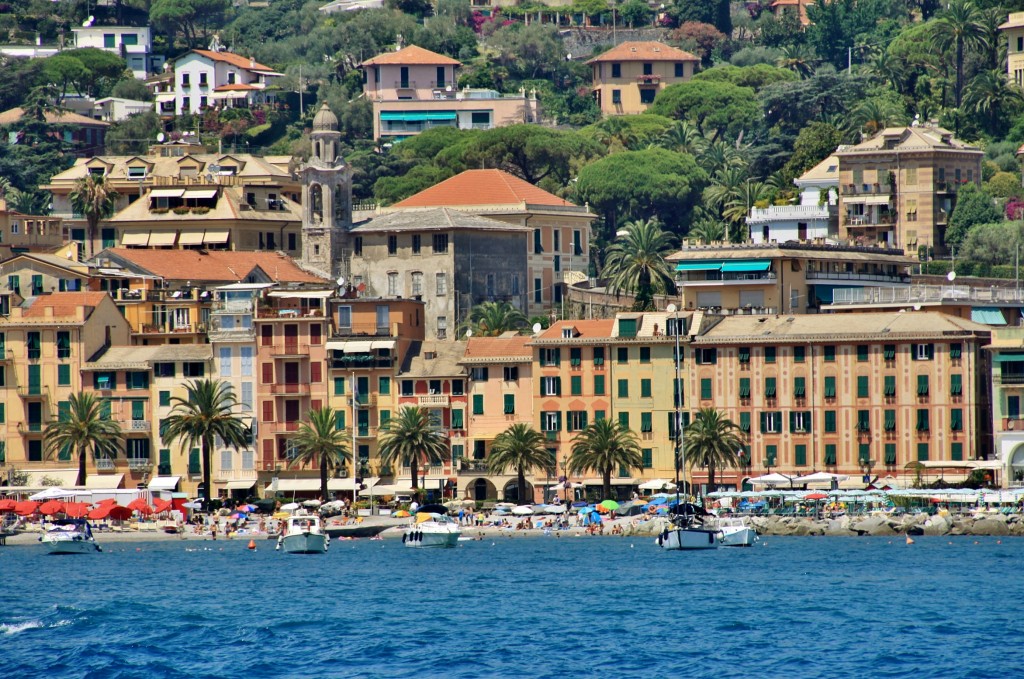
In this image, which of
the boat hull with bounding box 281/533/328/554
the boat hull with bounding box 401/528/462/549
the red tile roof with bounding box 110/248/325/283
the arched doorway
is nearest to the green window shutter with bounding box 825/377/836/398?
the arched doorway

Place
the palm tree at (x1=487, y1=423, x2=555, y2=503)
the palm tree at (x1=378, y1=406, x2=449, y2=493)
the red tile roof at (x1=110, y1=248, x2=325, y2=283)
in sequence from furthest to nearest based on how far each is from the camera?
the red tile roof at (x1=110, y1=248, x2=325, y2=283) → the palm tree at (x1=378, y1=406, x2=449, y2=493) → the palm tree at (x1=487, y1=423, x2=555, y2=503)

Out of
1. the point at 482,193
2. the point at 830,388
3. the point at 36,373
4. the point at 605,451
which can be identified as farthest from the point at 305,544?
the point at 482,193

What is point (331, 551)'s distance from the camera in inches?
4833

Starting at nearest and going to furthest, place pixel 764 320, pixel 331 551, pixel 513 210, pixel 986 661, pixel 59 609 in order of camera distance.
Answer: pixel 986 661 → pixel 59 609 → pixel 331 551 → pixel 764 320 → pixel 513 210

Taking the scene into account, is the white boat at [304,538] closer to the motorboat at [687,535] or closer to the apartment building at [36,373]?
the motorboat at [687,535]

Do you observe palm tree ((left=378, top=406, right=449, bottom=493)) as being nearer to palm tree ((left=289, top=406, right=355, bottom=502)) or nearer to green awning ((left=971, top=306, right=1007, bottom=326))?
palm tree ((left=289, top=406, right=355, bottom=502))

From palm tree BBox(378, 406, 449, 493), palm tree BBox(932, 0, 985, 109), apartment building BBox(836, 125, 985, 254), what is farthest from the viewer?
palm tree BBox(932, 0, 985, 109)

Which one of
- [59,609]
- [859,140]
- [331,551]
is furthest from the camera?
[859,140]

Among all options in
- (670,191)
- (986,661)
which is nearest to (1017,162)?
(670,191)

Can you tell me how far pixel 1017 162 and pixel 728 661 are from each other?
105 meters

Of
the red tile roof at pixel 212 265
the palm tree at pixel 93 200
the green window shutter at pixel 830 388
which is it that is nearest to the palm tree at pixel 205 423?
the red tile roof at pixel 212 265

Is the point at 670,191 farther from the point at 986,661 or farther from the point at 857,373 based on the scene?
the point at 986,661

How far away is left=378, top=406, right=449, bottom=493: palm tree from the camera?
130m

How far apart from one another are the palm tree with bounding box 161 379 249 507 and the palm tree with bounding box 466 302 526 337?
57.2 ft
